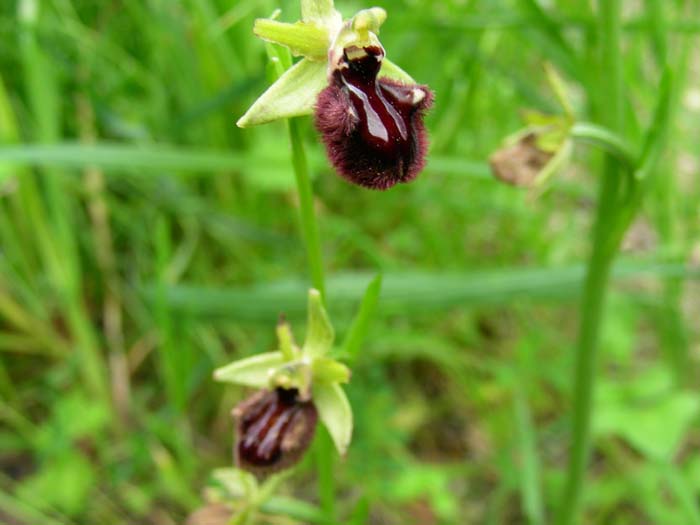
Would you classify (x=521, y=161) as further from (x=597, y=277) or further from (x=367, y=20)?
(x=367, y=20)

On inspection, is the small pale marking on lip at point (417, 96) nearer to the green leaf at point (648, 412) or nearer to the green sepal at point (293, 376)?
the green sepal at point (293, 376)

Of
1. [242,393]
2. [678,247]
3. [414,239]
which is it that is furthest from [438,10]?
[242,393]

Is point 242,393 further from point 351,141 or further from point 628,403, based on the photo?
point 351,141

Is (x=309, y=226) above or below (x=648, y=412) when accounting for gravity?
above

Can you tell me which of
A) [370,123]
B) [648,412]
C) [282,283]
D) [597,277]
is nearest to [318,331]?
[370,123]

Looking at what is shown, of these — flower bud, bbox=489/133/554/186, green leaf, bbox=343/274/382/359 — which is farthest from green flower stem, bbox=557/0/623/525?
green leaf, bbox=343/274/382/359
